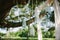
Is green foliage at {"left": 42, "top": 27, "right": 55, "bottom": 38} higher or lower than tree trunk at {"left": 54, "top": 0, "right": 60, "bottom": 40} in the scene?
lower

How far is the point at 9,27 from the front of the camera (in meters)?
2.03

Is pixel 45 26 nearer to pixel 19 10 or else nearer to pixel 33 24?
pixel 33 24

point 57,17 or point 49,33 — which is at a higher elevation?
point 57,17

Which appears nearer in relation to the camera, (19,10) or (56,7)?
(56,7)

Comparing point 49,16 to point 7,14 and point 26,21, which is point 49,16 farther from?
point 7,14

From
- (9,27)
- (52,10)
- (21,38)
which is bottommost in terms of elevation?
(21,38)

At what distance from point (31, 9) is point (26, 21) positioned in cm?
14

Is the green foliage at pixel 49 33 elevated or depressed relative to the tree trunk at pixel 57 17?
depressed

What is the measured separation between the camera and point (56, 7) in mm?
1885

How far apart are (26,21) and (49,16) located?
246 mm

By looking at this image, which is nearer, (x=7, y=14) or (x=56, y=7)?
(x=56, y=7)

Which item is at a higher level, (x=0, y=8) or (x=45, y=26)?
(x=0, y=8)

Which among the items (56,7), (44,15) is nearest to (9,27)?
(44,15)

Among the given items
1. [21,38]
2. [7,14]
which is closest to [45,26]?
[21,38]
